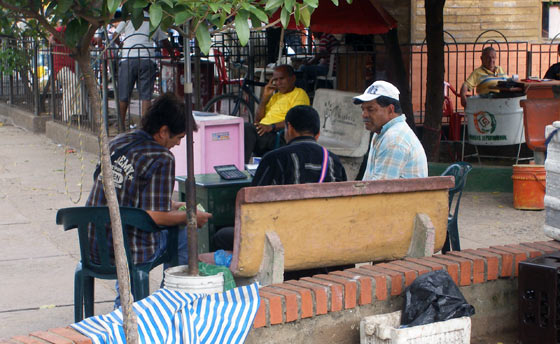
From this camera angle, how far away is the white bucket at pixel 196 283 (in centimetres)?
370

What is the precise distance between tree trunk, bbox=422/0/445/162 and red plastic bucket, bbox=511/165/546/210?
5.21 feet

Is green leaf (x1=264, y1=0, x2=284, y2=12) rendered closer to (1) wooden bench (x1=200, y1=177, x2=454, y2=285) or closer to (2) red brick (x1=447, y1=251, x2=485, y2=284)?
(1) wooden bench (x1=200, y1=177, x2=454, y2=285)

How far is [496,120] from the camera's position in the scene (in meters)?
9.60

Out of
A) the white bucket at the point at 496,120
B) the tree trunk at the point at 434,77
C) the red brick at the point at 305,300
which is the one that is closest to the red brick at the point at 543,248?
the red brick at the point at 305,300

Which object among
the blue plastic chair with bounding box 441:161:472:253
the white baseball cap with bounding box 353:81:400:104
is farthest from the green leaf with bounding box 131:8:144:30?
the blue plastic chair with bounding box 441:161:472:253

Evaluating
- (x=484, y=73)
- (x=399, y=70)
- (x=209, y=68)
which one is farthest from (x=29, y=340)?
(x=484, y=73)

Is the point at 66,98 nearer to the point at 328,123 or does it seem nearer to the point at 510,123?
the point at 328,123

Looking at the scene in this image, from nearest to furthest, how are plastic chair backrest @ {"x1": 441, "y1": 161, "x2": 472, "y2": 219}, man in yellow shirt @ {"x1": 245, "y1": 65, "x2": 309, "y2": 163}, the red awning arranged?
plastic chair backrest @ {"x1": 441, "y1": 161, "x2": 472, "y2": 219} < man in yellow shirt @ {"x1": 245, "y1": 65, "x2": 309, "y2": 163} < the red awning

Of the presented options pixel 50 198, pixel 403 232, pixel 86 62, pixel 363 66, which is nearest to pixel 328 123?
pixel 363 66

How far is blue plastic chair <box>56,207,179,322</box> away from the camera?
13.5ft

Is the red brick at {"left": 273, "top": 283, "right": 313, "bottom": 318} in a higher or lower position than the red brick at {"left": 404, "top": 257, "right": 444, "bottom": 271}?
lower

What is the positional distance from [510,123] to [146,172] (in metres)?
6.31

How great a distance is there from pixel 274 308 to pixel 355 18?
5994 mm

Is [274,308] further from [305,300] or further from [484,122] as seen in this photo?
[484,122]
